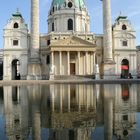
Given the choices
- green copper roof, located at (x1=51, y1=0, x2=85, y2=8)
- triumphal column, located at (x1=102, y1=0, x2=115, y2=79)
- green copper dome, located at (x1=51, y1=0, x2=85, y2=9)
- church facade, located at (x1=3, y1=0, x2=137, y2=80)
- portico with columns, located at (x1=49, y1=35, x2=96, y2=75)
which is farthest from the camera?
green copper roof, located at (x1=51, y1=0, x2=85, y2=8)

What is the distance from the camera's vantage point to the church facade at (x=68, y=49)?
68.4 metres

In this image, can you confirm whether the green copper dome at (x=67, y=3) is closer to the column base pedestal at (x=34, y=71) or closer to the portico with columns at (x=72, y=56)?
the portico with columns at (x=72, y=56)

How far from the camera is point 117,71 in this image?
76188 mm

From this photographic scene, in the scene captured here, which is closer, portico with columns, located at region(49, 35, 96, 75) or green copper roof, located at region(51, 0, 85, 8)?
portico with columns, located at region(49, 35, 96, 75)

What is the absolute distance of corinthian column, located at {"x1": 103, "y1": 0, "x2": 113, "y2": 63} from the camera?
228 ft

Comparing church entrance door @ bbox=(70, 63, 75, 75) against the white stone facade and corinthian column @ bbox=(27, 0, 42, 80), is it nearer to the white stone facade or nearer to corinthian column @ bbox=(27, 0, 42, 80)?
corinthian column @ bbox=(27, 0, 42, 80)

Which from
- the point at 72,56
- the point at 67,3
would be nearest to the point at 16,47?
the point at 72,56

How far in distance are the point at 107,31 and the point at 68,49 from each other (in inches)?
403

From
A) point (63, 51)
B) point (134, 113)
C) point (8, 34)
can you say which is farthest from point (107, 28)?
point (134, 113)

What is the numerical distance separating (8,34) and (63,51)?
596 inches

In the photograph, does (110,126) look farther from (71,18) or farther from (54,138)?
(71,18)

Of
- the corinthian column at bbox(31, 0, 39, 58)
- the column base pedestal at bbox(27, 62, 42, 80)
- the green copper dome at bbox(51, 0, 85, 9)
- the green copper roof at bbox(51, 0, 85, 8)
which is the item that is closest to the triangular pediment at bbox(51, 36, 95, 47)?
the corinthian column at bbox(31, 0, 39, 58)

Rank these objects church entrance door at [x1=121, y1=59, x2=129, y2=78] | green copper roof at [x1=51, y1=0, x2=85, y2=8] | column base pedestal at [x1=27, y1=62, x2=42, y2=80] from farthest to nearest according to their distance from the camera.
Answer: green copper roof at [x1=51, y1=0, x2=85, y2=8] → church entrance door at [x1=121, y1=59, x2=129, y2=78] → column base pedestal at [x1=27, y1=62, x2=42, y2=80]

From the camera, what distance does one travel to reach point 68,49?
69500 millimetres
